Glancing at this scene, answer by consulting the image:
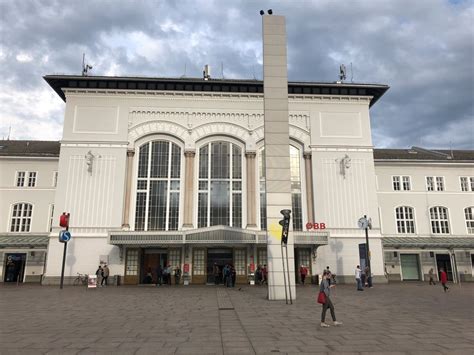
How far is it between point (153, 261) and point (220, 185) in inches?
331

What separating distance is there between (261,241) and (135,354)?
21882mm

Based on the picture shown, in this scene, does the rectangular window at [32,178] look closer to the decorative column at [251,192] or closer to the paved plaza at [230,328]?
the decorative column at [251,192]

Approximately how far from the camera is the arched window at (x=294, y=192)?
108 ft

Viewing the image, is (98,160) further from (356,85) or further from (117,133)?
(356,85)

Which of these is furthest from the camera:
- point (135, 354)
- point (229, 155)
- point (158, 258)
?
point (229, 155)

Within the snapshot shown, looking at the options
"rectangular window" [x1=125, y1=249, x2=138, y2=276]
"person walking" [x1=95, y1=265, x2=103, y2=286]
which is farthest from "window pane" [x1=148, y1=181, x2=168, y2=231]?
"person walking" [x1=95, y1=265, x2=103, y2=286]

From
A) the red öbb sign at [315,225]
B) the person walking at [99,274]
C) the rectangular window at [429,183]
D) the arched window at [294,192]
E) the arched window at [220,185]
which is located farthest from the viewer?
the rectangular window at [429,183]

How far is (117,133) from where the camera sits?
109ft

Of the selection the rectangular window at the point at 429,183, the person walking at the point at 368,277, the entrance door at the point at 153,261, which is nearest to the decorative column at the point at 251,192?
the entrance door at the point at 153,261

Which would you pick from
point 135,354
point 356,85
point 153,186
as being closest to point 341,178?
point 356,85

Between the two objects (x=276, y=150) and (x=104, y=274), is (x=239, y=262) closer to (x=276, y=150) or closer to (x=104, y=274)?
(x=104, y=274)

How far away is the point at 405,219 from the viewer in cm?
3953

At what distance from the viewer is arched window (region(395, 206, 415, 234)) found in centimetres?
3944

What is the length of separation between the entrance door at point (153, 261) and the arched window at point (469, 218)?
1209 inches
